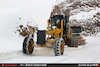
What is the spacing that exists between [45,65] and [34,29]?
7.62m

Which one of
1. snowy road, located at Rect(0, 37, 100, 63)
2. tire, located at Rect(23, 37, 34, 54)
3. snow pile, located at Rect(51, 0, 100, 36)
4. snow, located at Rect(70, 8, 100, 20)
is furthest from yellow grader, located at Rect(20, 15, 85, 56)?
snow, located at Rect(70, 8, 100, 20)

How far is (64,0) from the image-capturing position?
29000 millimetres

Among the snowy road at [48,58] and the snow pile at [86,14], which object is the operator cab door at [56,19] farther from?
the snow pile at [86,14]

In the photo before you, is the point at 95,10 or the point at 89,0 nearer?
the point at 95,10

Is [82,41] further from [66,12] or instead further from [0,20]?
[66,12]

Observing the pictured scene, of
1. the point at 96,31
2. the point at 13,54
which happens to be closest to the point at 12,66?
the point at 13,54

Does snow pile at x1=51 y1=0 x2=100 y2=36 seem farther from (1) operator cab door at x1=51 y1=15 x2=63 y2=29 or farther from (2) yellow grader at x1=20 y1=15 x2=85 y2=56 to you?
(1) operator cab door at x1=51 y1=15 x2=63 y2=29

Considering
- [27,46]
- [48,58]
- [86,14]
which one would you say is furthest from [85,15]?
[48,58]

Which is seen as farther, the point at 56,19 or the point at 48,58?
the point at 56,19

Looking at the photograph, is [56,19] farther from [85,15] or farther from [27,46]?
[85,15]

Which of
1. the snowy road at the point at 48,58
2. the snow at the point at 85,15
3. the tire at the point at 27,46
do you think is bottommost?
the snowy road at the point at 48,58

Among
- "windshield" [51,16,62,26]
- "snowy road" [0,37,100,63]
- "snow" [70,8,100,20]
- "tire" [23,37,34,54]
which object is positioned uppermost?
"snow" [70,8,100,20]

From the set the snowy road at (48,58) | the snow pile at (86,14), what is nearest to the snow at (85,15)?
the snow pile at (86,14)

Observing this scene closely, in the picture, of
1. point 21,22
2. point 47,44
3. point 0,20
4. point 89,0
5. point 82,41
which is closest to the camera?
point 47,44
